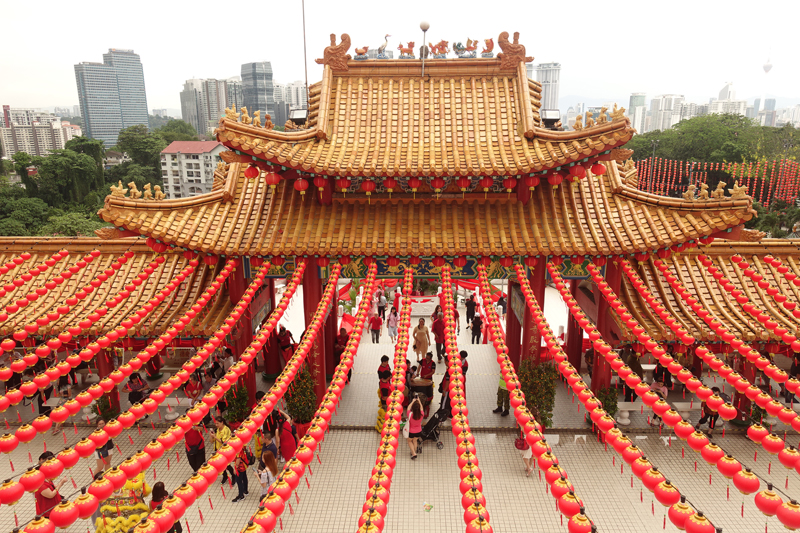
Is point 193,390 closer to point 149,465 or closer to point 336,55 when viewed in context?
point 149,465

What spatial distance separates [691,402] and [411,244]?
342 inches

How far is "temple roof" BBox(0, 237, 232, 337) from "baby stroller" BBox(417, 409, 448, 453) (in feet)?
17.6

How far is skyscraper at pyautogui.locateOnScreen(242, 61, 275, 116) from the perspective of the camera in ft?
366

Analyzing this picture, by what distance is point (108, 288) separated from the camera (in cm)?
1184

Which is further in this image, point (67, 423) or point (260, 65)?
point (260, 65)

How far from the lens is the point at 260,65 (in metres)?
112

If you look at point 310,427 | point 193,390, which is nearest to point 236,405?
point 193,390

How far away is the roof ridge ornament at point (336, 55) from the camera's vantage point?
12.5m

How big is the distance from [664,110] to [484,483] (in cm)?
16382

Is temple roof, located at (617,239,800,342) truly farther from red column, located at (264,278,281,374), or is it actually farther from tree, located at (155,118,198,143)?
tree, located at (155,118,198,143)

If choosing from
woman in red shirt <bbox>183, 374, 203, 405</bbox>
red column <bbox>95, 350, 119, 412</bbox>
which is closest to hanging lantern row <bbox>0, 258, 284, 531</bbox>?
woman in red shirt <bbox>183, 374, 203, 405</bbox>

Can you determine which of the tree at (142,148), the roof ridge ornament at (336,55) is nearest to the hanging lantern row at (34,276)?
the roof ridge ornament at (336,55)

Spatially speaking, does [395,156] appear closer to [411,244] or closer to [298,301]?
[411,244]

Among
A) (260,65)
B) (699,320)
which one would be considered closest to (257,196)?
(699,320)
